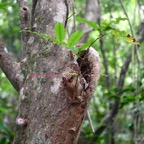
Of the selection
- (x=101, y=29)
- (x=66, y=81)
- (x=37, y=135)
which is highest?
(x=101, y=29)

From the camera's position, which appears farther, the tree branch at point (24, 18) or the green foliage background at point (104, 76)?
the green foliage background at point (104, 76)

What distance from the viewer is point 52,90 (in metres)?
1.01

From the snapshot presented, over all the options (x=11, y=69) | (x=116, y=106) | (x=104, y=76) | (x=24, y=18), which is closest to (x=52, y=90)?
(x=11, y=69)

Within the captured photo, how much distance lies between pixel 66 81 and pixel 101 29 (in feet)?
0.77

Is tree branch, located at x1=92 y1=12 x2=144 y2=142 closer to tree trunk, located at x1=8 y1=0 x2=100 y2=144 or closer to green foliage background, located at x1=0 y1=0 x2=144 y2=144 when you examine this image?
green foliage background, located at x1=0 y1=0 x2=144 y2=144

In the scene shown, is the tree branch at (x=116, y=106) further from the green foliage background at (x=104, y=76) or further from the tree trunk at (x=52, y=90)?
the tree trunk at (x=52, y=90)

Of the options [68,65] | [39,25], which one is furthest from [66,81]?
[39,25]

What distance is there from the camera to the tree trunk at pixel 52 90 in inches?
39.0

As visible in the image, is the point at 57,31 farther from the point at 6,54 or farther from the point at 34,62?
the point at 6,54

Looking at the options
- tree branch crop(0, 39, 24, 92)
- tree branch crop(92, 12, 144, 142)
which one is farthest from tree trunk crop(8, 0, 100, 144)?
tree branch crop(92, 12, 144, 142)

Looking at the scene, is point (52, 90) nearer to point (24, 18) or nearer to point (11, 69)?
point (11, 69)

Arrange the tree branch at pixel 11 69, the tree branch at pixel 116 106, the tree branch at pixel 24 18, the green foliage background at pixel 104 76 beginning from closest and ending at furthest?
the tree branch at pixel 11 69
the tree branch at pixel 24 18
the tree branch at pixel 116 106
the green foliage background at pixel 104 76

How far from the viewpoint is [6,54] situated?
117cm

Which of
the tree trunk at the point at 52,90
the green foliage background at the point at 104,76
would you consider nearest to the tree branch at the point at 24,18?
the tree trunk at the point at 52,90
